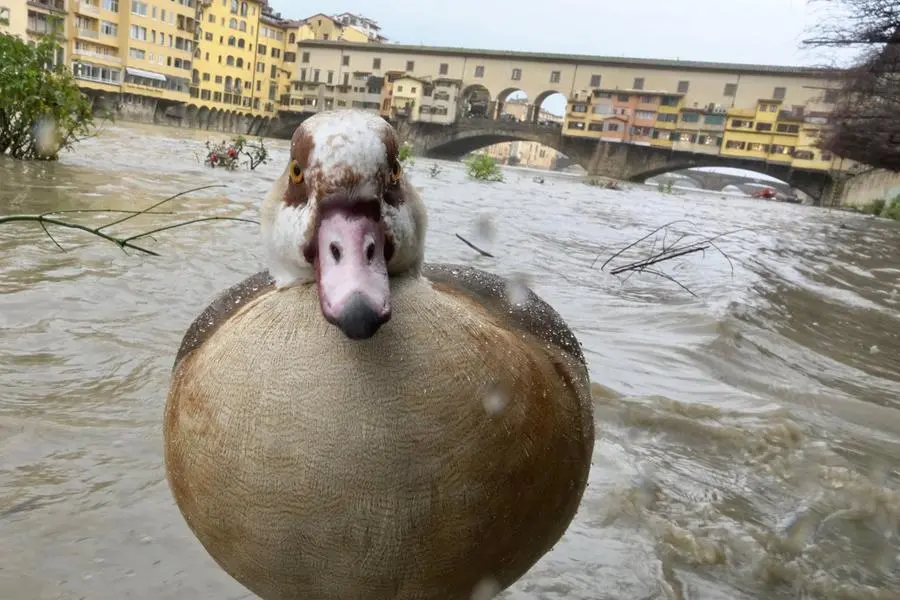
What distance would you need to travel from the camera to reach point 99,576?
1951 millimetres

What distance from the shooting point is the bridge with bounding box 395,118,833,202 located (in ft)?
150

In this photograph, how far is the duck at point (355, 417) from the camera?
1.19 metres

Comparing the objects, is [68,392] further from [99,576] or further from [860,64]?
[860,64]

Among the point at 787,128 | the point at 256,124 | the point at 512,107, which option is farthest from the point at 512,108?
the point at 256,124

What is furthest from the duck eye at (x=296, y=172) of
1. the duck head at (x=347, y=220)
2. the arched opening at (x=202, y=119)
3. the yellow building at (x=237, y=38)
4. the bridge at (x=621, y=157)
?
the bridge at (x=621, y=157)

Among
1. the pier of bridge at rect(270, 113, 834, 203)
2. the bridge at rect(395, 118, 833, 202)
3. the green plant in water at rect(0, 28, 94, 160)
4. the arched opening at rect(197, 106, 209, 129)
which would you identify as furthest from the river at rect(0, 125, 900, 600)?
the bridge at rect(395, 118, 833, 202)

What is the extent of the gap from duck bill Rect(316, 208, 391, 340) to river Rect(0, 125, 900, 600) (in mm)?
1290

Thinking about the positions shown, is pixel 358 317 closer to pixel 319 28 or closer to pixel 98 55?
pixel 319 28

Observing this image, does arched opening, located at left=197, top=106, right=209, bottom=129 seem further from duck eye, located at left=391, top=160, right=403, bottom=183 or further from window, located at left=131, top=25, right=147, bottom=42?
duck eye, located at left=391, top=160, right=403, bottom=183

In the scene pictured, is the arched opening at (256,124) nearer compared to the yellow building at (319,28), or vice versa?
the yellow building at (319,28)

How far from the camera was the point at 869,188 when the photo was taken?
34.9m

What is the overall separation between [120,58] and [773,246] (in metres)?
42.1

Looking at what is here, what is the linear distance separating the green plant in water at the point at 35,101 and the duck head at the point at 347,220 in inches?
386

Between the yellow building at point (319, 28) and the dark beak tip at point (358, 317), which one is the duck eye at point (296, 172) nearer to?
the dark beak tip at point (358, 317)
